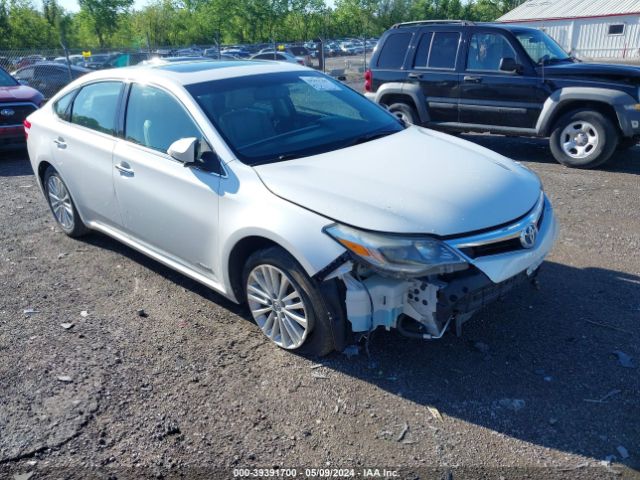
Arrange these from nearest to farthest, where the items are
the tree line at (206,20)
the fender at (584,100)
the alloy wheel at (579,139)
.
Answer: the fender at (584,100), the alloy wheel at (579,139), the tree line at (206,20)

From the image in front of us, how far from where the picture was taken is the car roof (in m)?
4.15

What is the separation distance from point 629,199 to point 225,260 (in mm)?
5023

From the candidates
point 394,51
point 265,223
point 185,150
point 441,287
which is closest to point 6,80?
point 394,51

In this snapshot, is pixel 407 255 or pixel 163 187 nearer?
pixel 407 255

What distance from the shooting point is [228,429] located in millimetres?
2961

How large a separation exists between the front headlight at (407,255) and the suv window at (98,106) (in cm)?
266

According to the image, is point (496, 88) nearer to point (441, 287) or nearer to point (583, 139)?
point (583, 139)

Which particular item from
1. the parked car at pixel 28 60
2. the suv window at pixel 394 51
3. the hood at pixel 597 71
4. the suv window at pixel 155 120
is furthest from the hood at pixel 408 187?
the parked car at pixel 28 60

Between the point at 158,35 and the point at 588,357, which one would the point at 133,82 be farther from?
the point at 158,35

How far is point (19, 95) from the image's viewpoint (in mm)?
9969

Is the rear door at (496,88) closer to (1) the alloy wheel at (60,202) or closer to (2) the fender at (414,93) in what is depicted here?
(2) the fender at (414,93)

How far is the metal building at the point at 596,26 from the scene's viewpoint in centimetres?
3484

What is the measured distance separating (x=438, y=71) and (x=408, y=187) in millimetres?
6240

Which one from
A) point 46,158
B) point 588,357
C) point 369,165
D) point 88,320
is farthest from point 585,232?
point 46,158
